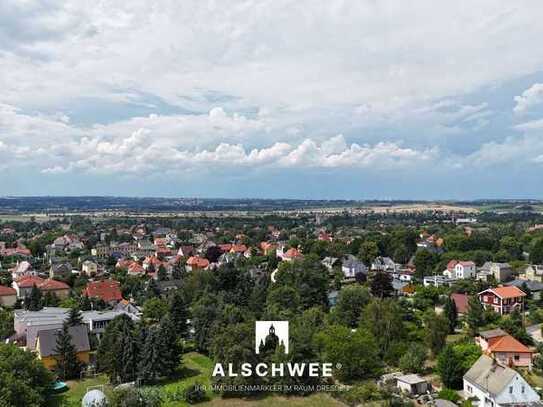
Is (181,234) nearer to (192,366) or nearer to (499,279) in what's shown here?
(499,279)

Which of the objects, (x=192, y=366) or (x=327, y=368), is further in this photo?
(x=192, y=366)

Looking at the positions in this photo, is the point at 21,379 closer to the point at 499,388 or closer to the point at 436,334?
the point at 499,388

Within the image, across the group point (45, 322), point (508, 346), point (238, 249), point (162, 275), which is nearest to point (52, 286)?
point (162, 275)

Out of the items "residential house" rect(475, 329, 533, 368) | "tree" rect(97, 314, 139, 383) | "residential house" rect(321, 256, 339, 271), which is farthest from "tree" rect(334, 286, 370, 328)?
"residential house" rect(321, 256, 339, 271)

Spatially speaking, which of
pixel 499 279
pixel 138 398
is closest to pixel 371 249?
pixel 499 279

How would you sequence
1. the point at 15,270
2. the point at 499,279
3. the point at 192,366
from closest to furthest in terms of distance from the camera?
the point at 192,366 → the point at 499,279 → the point at 15,270

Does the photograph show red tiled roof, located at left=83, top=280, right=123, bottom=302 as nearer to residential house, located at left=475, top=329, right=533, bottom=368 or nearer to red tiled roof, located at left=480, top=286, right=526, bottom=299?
residential house, located at left=475, top=329, right=533, bottom=368

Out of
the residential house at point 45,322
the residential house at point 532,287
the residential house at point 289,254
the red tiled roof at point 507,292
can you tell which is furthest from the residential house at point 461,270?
the residential house at point 45,322
